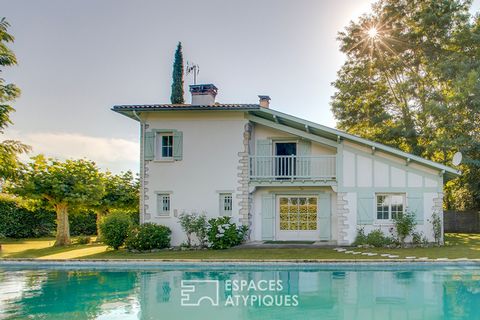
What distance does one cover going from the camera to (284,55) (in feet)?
66.9

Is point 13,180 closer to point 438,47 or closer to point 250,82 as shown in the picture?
point 250,82

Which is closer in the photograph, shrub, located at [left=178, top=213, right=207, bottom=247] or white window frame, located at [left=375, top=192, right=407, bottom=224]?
shrub, located at [left=178, top=213, right=207, bottom=247]

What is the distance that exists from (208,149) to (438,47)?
1591 centimetres

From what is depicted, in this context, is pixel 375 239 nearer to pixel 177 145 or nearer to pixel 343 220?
pixel 343 220

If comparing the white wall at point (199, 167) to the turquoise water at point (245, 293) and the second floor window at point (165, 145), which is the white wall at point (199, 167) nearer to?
the second floor window at point (165, 145)

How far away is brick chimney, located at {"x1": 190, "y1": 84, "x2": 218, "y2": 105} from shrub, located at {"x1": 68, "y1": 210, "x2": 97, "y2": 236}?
11008 millimetres

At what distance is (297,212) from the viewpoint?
20531 millimetres

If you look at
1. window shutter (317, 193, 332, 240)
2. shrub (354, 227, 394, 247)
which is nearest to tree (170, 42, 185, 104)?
window shutter (317, 193, 332, 240)

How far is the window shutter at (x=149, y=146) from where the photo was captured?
19.6 m

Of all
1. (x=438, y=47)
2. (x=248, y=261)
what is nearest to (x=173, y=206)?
(x=248, y=261)

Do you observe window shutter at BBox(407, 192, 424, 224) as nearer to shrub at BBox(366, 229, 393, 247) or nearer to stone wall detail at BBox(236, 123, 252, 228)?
shrub at BBox(366, 229, 393, 247)

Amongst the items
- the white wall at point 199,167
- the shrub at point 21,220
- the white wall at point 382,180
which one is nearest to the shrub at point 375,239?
the white wall at point 382,180

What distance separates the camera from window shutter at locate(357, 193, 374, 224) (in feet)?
61.1

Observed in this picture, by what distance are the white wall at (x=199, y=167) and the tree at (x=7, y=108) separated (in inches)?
209
